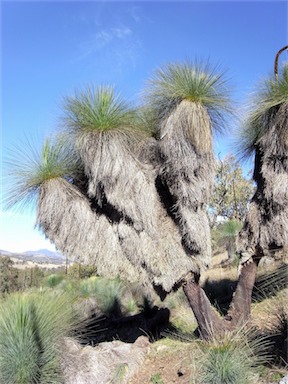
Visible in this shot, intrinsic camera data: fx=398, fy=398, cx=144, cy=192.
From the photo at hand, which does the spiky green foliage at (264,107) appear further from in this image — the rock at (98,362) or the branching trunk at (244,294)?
the rock at (98,362)

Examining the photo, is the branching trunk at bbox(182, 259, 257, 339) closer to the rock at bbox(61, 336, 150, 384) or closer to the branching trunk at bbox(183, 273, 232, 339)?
the branching trunk at bbox(183, 273, 232, 339)

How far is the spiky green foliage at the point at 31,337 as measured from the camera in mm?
5914

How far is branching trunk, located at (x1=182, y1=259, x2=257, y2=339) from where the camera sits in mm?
7078

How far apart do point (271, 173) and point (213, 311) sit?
2730 mm

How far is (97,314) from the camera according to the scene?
1177 centimetres

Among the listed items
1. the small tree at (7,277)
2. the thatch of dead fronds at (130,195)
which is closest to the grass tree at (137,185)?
the thatch of dead fronds at (130,195)

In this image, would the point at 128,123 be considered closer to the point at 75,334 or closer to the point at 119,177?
the point at 119,177

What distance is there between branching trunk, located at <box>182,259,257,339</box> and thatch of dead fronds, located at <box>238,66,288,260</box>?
559 mm

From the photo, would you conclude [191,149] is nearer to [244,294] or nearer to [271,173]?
[271,173]

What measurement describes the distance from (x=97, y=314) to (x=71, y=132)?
21.9ft

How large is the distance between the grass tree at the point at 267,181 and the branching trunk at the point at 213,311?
0.02 m

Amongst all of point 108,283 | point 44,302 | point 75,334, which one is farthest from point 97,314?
point 44,302

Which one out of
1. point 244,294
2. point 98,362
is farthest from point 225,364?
point 244,294

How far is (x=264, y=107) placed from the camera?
6.99 m
